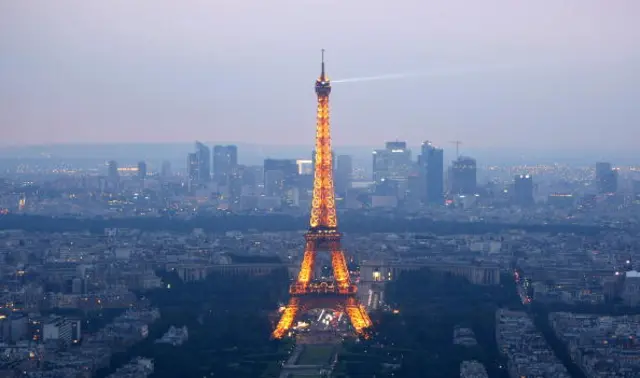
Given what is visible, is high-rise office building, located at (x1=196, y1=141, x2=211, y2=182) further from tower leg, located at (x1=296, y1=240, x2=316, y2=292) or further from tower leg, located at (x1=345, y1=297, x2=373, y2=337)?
tower leg, located at (x1=345, y1=297, x2=373, y2=337)

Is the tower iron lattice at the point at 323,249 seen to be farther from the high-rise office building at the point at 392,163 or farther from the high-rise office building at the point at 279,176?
the high-rise office building at the point at 392,163

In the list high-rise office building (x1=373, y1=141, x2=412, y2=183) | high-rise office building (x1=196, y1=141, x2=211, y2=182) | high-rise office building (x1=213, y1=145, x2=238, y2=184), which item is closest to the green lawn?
high-rise office building (x1=373, y1=141, x2=412, y2=183)

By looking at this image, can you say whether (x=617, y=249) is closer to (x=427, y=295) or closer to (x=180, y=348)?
(x=427, y=295)

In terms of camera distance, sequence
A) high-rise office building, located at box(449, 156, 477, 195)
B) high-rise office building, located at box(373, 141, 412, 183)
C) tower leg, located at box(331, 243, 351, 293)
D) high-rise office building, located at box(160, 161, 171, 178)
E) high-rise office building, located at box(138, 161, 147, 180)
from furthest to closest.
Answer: high-rise office building, located at box(160, 161, 171, 178) → high-rise office building, located at box(138, 161, 147, 180) → high-rise office building, located at box(373, 141, 412, 183) → high-rise office building, located at box(449, 156, 477, 195) → tower leg, located at box(331, 243, 351, 293)

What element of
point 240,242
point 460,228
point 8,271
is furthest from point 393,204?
point 8,271

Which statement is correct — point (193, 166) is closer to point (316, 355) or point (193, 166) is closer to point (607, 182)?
point (607, 182)
